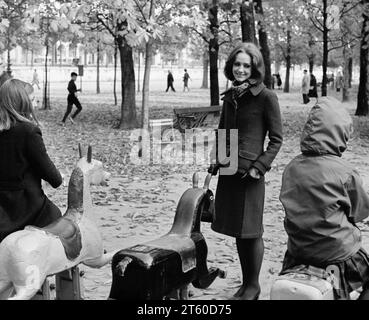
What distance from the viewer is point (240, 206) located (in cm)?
439

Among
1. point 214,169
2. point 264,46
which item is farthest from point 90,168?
point 264,46

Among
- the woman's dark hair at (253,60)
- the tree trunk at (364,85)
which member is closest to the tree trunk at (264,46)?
the tree trunk at (364,85)

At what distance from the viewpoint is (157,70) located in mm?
69062

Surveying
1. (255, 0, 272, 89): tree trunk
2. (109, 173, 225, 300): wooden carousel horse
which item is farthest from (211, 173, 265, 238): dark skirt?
(255, 0, 272, 89): tree trunk

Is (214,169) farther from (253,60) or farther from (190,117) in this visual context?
(190,117)

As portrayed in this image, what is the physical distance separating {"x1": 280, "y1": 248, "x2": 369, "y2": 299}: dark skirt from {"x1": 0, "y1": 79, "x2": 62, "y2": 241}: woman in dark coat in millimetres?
1731

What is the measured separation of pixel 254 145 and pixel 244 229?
2.06ft

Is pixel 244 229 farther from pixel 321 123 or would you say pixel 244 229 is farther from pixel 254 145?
pixel 321 123

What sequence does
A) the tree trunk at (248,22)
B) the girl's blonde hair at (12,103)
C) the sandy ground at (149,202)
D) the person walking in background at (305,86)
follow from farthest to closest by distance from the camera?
1. the person walking in background at (305,86)
2. the tree trunk at (248,22)
3. the sandy ground at (149,202)
4. the girl's blonde hair at (12,103)

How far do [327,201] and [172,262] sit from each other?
43.8 inches

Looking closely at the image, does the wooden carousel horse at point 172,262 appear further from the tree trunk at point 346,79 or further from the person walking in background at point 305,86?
the person walking in background at point 305,86

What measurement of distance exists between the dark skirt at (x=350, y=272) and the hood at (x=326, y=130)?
0.61m

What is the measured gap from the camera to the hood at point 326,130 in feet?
10.7

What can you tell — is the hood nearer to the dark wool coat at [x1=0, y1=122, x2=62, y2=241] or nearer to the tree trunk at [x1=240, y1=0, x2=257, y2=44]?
the dark wool coat at [x1=0, y1=122, x2=62, y2=241]
